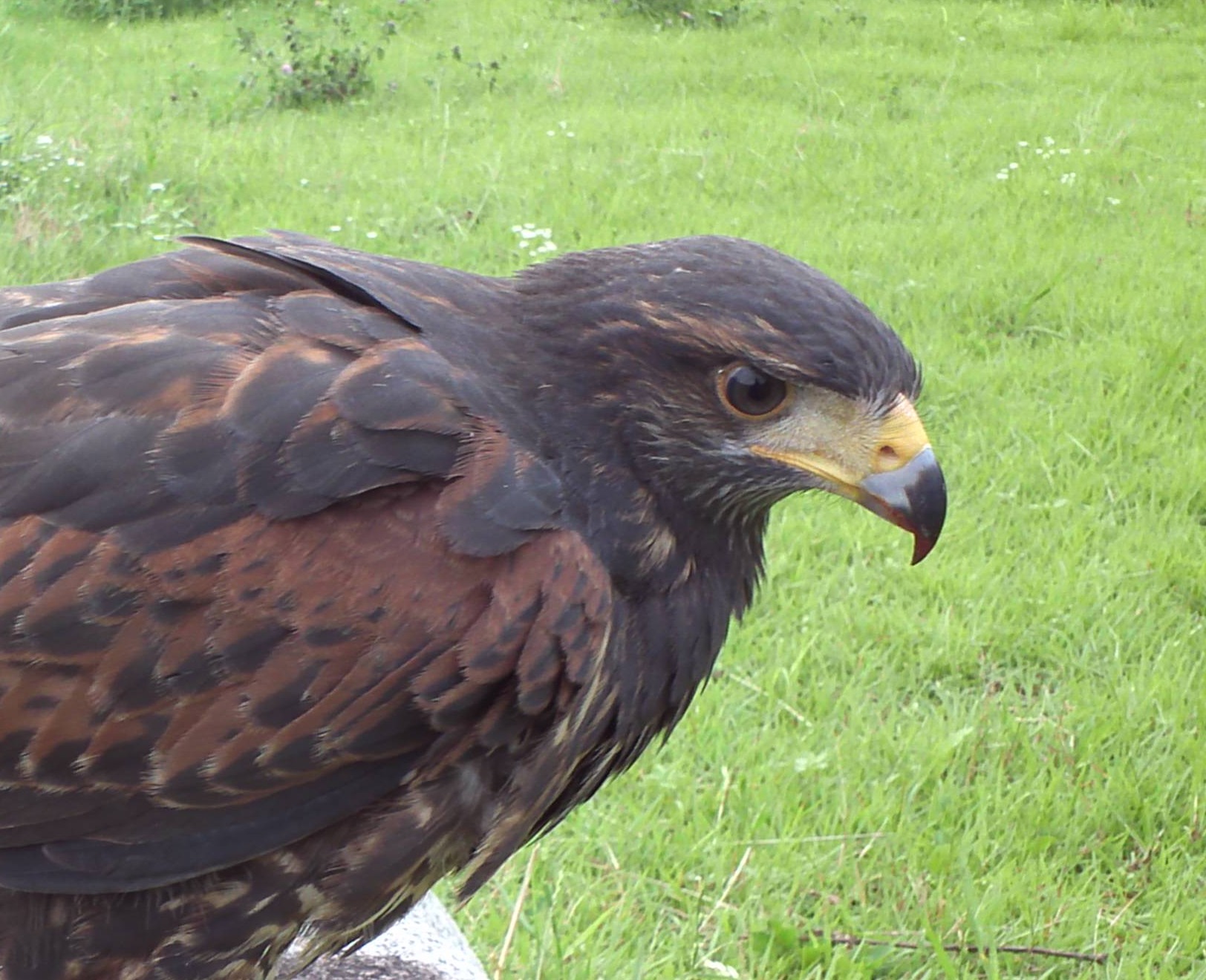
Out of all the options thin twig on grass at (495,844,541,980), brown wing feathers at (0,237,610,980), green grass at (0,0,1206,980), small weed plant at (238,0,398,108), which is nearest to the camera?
brown wing feathers at (0,237,610,980)

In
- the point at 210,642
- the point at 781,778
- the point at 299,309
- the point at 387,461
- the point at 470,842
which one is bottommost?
the point at 781,778

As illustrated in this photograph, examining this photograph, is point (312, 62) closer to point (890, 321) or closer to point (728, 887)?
point (890, 321)

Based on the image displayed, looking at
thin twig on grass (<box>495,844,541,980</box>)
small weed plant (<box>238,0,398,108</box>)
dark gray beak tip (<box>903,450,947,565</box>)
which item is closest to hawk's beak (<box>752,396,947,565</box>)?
dark gray beak tip (<box>903,450,947,565</box>)

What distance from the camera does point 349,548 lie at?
221 cm

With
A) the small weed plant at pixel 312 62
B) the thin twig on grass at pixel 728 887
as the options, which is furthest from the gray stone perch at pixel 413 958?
the small weed plant at pixel 312 62

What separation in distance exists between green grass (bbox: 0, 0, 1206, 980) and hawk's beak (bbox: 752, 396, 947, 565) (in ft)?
4.46

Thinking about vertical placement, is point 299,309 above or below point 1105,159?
above

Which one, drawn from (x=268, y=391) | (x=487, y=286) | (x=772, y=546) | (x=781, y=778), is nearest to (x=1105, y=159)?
(x=772, y=546)

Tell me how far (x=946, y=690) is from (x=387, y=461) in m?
2.65

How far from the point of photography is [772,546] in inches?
195

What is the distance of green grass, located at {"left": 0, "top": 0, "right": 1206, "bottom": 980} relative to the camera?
3520 mm

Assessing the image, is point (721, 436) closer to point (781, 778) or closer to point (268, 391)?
point (268, 391)

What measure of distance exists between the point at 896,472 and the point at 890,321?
419 centimetres

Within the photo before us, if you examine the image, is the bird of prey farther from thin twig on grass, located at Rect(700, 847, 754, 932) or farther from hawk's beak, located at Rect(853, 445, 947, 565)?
thin twig on grass, located at Rect(700, 847, 754, 932)
